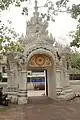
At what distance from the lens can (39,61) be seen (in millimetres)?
16500

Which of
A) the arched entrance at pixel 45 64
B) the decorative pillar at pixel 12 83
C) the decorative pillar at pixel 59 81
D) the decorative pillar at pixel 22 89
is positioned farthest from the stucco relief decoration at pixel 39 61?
the decorative pillar at pixel 22 89

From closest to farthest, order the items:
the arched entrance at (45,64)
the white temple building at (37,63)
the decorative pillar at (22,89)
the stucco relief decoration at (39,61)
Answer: the decorative pillar at (22,89) → the white temple building at (37,63) → the arched entrance at (45,64) → the stucco relief decoration at (39,61)

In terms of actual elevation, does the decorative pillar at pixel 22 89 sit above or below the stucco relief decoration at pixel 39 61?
below

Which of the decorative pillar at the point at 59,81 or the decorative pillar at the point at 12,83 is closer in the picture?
the decorative pillar at the point at 12,83

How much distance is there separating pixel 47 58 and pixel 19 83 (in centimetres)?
255

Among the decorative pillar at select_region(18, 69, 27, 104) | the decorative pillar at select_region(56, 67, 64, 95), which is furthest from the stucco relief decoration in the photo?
the decorative pillar at select_region(18, 69, 27, 104)

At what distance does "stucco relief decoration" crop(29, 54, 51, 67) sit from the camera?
16.4 m

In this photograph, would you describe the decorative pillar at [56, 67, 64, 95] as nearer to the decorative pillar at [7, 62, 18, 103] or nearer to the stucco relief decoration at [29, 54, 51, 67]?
the stucco relief decoration at [29, 54, 51, 67]

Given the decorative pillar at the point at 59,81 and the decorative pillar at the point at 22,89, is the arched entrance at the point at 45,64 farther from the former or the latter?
the decorative pillar at the point at 22,89

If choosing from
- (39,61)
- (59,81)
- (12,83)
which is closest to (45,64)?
(39,61)

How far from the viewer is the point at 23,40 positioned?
52.9ft

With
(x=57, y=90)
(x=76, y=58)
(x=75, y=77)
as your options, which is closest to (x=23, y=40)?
(x=57, y=90)

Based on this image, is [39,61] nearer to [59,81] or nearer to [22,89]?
[59,81]

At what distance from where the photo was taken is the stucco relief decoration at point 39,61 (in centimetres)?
1641
